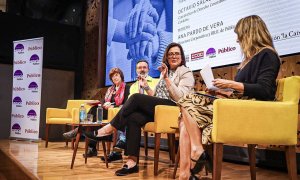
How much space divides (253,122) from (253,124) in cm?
1

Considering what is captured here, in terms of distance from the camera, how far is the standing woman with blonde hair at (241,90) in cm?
188

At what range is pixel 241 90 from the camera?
1.88 m

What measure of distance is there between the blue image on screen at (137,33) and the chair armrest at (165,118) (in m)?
1.99

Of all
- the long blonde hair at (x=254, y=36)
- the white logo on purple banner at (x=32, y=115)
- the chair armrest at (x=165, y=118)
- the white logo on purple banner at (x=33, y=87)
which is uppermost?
the long blonde hair at (x=254, y=36)

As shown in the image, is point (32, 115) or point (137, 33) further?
point (32, 115)

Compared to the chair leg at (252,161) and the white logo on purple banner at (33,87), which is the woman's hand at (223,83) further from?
the white logo on purple banner at (33,87)

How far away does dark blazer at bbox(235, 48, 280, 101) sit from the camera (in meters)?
1.87

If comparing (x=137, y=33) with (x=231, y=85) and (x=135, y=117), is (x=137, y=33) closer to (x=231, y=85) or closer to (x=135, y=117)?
(x=135, y=117)

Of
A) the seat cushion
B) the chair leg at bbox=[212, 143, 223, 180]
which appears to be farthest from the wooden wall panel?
the chair leg at bbox=[212, 143, 223, 180]

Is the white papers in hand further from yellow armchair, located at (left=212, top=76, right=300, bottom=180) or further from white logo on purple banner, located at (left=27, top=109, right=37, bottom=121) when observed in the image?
white logo on purple banner, located at (left=27, top=109, right=37, bottom=121)

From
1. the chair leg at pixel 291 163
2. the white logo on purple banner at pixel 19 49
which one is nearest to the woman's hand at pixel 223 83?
the chair leg at pixel 291 163

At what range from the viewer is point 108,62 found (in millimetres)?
6191

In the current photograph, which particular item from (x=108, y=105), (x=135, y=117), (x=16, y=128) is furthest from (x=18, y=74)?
(x=135, y=117)

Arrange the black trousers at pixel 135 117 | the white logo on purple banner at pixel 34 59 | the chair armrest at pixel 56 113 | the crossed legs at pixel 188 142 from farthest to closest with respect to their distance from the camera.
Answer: the white logo on purple banner at pixel 34 59, the chair armrest at pixel 56 113, the black trousers at pixel 135 117, the crossed legs at pixel 188 142
